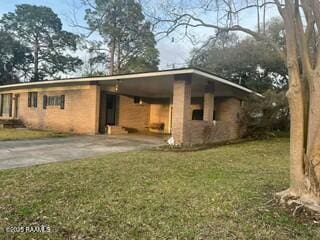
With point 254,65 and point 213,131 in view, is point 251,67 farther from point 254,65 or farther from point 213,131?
point 213,131

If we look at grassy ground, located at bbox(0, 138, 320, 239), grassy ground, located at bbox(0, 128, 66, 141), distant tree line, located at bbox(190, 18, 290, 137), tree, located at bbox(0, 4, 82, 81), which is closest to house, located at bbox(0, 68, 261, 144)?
grassy ground, located at bbox(0, 128, 66, 141)

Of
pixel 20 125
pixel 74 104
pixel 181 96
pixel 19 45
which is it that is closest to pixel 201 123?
pixel 181 96

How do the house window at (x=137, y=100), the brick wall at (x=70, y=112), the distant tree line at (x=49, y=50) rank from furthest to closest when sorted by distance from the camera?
1. the distant tree line at (x=49, y=50)
2. the house window at (x=137, y=100)
3. the brick wall at (x=70, y=112)

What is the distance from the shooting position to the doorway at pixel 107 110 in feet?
59.7

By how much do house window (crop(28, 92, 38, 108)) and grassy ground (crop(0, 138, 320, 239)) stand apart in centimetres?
1419

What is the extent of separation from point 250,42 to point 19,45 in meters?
25.9

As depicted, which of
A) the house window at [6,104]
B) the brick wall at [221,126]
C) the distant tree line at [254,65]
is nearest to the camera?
the brick wall at [221,126]

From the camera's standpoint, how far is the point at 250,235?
12.8ft

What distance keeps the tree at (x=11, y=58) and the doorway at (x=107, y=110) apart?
71.8 feet

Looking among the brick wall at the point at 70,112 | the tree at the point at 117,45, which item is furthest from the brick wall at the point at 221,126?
the tree at the point at 117,45

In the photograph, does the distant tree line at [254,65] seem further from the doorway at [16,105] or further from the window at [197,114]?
the doorway at [16,105]

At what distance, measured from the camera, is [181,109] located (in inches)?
496

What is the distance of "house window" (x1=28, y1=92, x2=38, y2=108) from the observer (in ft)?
67.8

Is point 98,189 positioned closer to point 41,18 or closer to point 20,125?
point 20,125
